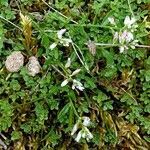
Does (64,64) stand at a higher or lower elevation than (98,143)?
higher

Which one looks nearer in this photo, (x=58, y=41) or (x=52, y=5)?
(x=58, y=41)

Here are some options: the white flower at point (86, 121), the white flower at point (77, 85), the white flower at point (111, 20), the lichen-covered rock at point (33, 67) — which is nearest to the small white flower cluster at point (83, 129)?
the white flower at point (86, 121)

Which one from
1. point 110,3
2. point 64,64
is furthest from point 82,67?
point 110,3

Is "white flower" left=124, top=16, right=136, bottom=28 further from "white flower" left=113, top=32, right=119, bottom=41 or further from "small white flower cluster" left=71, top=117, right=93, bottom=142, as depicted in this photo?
"small white flower cluster" left=71, top=117, right=93, bottom=142

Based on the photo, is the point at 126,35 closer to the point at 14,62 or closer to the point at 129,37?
the point at 129,37

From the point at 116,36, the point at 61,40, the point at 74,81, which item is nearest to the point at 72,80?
the point at 74,81

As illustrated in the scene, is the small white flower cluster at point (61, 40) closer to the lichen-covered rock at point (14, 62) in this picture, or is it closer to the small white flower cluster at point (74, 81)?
the small white flower cluster at point (74, 81)

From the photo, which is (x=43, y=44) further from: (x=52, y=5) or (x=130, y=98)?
(x=130, y=98)

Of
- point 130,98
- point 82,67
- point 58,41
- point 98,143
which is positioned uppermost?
point 58,41
